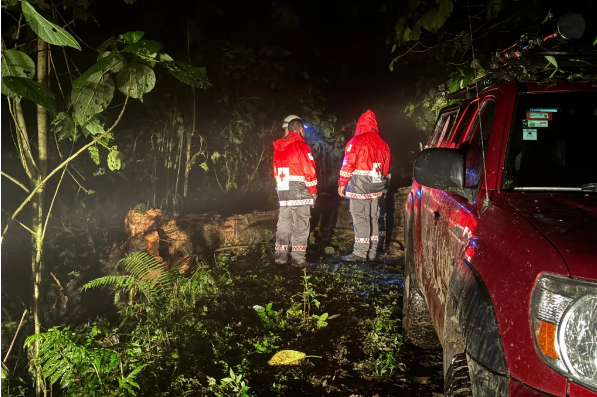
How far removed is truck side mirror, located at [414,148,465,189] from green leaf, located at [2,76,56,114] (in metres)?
1.80

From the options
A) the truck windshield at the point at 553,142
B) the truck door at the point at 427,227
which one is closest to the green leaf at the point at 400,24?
the truck door at the point at 427,227

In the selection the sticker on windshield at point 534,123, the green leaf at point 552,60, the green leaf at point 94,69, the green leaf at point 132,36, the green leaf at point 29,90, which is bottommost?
the sticker on windshield at point 534,123

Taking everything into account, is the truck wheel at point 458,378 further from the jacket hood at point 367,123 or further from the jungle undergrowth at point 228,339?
the jacket hood at point 367,123

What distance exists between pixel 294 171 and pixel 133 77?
4.38 meters

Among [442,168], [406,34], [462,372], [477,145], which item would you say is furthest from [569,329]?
[406,34]

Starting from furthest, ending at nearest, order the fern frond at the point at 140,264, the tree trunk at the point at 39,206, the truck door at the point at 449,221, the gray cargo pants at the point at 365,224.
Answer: the gray cargo pants at the point at 365,224 → the fern frond at the point at 140,264 → the tree trunk at the point at 39,206 → the truck door at the point at 449,221

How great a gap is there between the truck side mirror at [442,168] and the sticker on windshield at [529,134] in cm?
33

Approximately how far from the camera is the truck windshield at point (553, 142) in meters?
2.11

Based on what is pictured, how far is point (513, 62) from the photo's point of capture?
258 cm

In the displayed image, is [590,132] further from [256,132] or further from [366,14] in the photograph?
[366,14]

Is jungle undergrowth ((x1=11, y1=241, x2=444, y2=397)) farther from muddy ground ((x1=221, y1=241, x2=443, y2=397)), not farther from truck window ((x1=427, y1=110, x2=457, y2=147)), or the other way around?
truck window ((x1=427, y1=110, x2=457, y2=147))

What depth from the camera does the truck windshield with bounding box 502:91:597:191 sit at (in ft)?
6.93

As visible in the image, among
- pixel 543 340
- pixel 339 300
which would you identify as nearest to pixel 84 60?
pixel 339 300

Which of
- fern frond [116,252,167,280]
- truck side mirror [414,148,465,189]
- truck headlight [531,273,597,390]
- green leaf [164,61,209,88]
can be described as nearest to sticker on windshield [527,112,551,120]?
truck side mirror [414,148,465,189]
